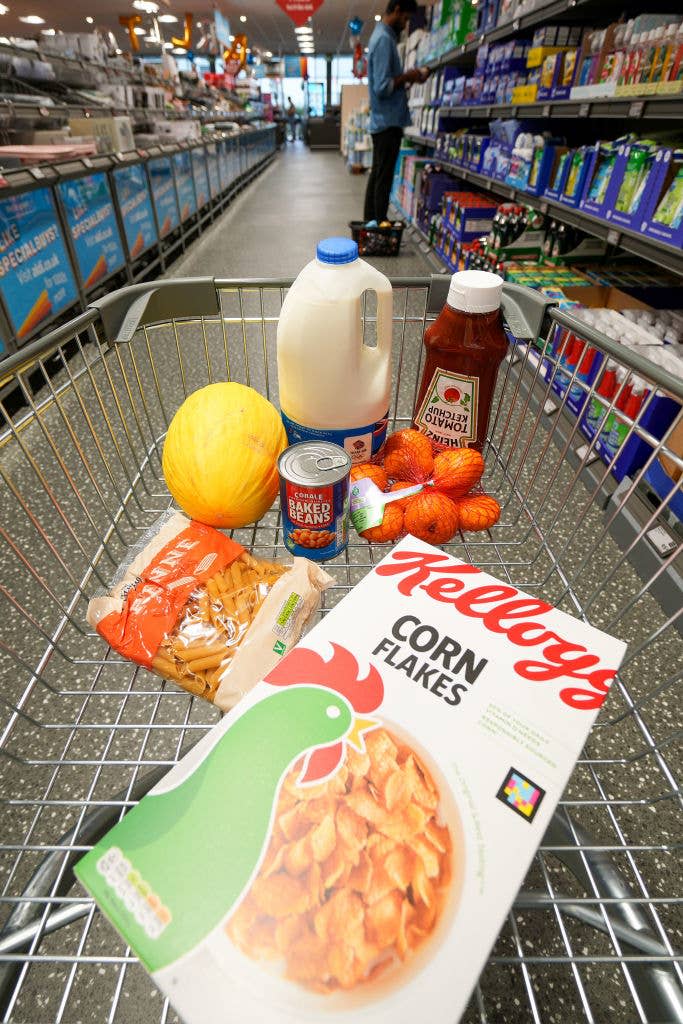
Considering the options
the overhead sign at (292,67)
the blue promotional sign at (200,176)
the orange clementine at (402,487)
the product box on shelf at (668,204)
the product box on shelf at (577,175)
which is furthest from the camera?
the overhead sign at (292,67)

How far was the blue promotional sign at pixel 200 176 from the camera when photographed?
5605mm

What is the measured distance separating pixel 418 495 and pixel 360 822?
1.49 ft

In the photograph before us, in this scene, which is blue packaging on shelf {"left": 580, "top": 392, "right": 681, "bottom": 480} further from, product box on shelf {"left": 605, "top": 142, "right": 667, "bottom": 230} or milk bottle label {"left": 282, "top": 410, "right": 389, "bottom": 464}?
milk bottle label {"left": 282, "top": 410, "right": 389, "bottom": 464}

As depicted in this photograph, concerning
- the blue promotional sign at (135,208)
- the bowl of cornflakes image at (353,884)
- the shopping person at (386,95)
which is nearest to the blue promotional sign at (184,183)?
the blue promotional sign at (135,208)

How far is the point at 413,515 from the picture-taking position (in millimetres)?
776

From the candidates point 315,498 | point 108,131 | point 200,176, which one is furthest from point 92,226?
point 200,176

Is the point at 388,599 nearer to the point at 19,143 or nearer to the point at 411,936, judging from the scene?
the point at 411,936

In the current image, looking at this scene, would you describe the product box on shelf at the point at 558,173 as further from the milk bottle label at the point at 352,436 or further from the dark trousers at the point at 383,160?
the dark trousers at the point at 383,160

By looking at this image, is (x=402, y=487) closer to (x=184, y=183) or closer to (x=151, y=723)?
(x=151, y=723)

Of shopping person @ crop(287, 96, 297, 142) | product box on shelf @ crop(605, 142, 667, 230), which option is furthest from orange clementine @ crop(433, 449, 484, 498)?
shopping person @ crop(287, 96, 297, 142)

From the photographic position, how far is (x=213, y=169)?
21.6 feet

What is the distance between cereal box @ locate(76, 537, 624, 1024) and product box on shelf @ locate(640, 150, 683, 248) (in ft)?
4.69

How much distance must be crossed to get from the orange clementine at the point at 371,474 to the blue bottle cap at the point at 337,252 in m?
→ 0.31

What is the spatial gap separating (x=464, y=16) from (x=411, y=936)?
4956 millimetres
